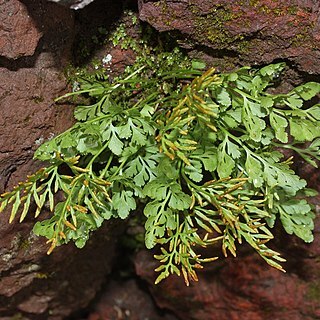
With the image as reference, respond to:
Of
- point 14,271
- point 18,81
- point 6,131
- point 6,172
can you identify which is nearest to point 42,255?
point 14,271

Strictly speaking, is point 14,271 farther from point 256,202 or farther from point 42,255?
point 256,202

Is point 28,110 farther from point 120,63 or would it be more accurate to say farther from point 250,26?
point 250,26

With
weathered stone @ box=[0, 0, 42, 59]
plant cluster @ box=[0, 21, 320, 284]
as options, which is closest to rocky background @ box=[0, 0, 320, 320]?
weathered stone @ box=[0, 0, 42, 59]

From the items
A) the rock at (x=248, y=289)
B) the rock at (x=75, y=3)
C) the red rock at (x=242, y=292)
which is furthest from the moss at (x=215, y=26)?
the red rock at (x=242, y=292)

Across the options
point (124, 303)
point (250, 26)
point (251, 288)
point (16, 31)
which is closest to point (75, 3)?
point (16, 31)

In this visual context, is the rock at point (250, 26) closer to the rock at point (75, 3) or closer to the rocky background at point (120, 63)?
the rocky background at point (120, 63)

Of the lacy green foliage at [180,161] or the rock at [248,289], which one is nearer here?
the lacy green foliage at [180,161]

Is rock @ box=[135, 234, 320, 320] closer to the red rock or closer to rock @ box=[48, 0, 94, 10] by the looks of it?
the red rock
